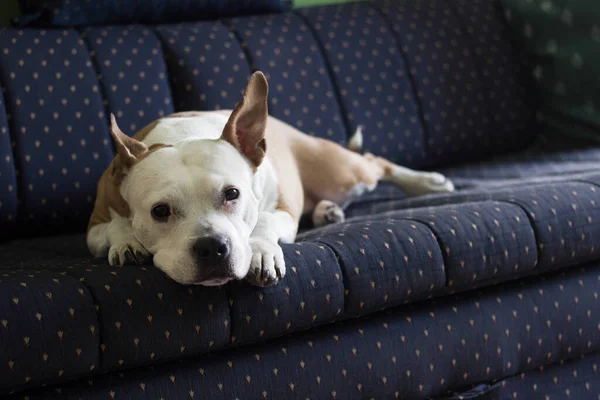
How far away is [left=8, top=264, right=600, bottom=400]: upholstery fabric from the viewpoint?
172 cm

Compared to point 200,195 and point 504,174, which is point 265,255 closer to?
point 200,195

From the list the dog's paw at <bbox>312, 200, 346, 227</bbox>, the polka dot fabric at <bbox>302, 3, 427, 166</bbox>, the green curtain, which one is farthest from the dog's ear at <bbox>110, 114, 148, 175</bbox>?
the green curtain

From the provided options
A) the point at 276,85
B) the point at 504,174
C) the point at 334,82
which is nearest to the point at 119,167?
the point at 276,85

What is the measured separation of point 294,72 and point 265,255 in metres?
1.35

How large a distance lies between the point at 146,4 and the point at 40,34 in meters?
0.42

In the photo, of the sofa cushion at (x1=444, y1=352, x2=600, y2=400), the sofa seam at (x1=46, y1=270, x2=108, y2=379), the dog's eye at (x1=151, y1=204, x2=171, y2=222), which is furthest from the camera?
the sofa cushion at (x1=444, y1=352, x2=600, y2=400)

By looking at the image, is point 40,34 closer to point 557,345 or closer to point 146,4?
point 146,4

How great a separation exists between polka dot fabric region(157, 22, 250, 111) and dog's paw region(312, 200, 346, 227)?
496 millimetres

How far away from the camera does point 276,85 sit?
9.55 feet

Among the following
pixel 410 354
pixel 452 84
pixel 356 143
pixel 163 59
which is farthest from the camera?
pixel 452 84

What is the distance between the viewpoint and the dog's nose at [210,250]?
1.62 m

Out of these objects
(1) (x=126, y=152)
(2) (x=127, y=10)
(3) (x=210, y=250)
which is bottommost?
(3) (x=210, y=250)

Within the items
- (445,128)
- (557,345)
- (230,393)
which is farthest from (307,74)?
(230,393)

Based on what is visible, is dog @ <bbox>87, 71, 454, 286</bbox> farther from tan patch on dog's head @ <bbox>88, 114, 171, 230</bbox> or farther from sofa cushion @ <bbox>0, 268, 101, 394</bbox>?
sofa cushion @ <bbox>0, 268, 101, 394</bbox>
